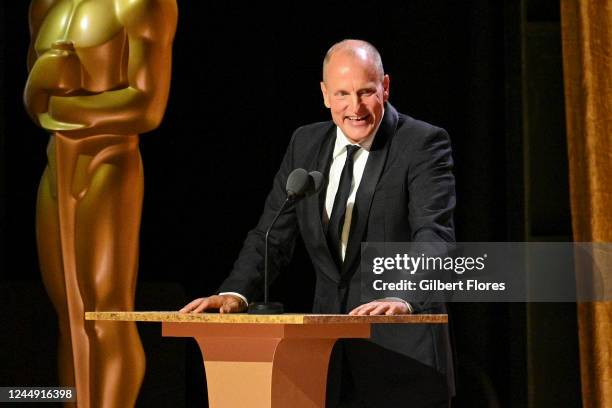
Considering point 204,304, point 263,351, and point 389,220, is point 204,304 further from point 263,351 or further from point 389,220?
point 389,220

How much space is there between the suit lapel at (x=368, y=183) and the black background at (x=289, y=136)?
0.93 metres

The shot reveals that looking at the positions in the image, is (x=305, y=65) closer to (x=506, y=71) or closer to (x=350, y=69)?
(x=506, y=71)

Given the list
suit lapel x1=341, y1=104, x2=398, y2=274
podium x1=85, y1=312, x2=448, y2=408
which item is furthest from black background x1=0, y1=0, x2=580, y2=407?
podium x1=85, y1=312, x2=448, y2=408

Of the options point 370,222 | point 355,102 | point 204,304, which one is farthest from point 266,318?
point 355,102

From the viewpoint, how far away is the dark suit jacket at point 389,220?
2365mm

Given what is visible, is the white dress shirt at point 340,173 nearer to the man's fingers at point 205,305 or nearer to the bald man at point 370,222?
→ the bald man at point 370,222

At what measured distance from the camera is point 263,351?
1.93 m

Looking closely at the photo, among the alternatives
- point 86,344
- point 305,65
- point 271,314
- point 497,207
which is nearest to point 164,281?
point 86,344

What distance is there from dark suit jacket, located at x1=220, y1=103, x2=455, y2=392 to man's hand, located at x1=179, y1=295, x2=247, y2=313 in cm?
17

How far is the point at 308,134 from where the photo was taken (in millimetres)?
2561

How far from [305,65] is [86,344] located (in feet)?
3.91

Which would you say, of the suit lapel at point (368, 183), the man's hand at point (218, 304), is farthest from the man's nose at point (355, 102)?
the man's hand at point (218, 304)

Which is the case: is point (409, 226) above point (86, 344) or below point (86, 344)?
above

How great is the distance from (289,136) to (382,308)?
1.64 m
